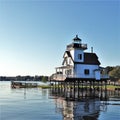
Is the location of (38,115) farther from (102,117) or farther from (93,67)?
(93,67)

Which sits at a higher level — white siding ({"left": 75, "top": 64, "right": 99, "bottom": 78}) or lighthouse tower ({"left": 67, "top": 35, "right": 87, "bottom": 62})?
lighthouse tower ({"left": 67, "top": 35, "right": 87, "bottom": 62})

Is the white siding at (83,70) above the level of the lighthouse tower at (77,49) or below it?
below

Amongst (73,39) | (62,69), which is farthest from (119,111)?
(62,69)

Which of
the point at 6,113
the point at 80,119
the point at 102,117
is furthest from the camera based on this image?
the point at 6,113

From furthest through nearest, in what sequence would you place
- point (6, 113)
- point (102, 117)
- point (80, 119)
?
point (6, 113), point (102, 117), point (80, 119)

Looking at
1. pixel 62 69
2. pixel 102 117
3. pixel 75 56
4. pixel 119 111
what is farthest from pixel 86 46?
pixel 102 117

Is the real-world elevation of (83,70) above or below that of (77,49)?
below

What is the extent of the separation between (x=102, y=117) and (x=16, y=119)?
9.46m

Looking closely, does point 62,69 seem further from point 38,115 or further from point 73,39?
point 38,115

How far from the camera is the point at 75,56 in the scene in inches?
2222

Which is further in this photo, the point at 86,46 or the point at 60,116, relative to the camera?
→ the point at 86,46

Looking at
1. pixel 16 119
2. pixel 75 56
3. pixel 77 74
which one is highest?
pixel 75 56

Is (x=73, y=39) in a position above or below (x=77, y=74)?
above

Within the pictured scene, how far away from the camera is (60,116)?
103ft
